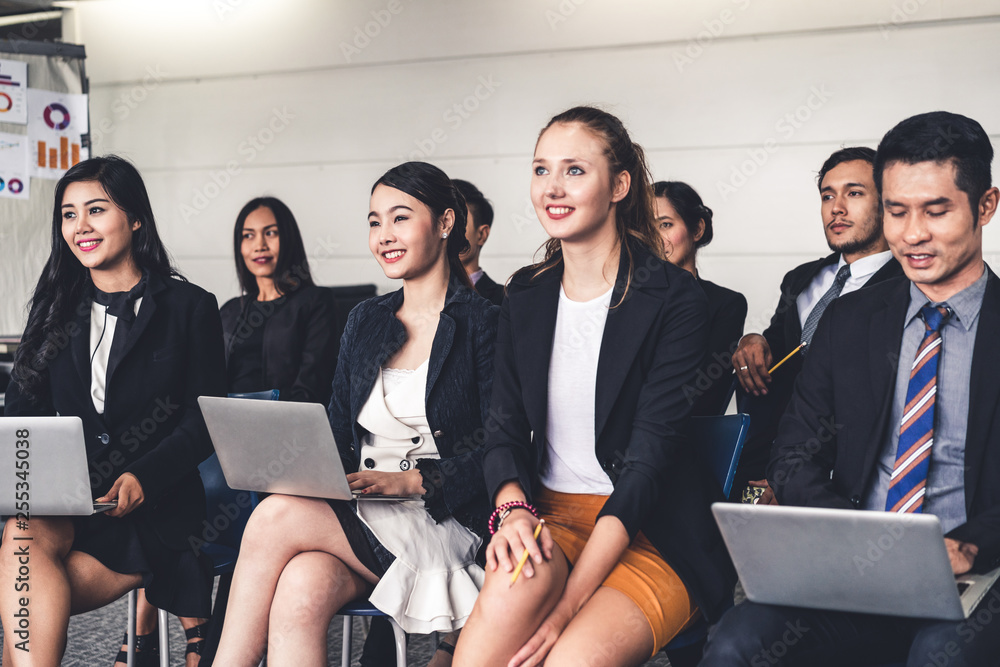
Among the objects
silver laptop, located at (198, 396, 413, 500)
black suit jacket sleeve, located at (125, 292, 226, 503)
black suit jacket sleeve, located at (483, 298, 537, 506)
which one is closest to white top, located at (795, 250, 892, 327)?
black suit jacket sleeve, located at (483, 298, 537, 506)

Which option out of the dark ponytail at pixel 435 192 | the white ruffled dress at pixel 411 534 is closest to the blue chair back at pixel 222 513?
the white ruffled dress at pixel 411 534

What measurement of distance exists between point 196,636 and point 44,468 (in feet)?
2.27

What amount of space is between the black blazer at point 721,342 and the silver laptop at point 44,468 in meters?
1.50

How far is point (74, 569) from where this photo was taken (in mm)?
2072

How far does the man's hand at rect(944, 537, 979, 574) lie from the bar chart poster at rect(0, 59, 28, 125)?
415 centimetres

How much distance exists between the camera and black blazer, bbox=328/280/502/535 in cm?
201

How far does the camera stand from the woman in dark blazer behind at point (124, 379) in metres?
2.12

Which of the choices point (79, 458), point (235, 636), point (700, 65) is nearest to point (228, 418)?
point (79, 458)

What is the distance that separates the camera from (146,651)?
2410 mm

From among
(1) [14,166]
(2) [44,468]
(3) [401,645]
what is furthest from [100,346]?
(1) [14,166]

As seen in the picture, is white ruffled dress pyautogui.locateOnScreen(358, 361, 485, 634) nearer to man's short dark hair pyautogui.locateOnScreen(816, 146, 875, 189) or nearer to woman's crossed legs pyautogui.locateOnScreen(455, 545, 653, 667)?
woman's crossed legs pyautogui.locateOnScreen(455, 545, 653, 667)

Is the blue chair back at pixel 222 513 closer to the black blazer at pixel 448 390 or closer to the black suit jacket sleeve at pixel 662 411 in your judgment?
the black blazer at pixel 448 390

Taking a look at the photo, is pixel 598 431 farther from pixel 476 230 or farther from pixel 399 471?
pixel 476 230

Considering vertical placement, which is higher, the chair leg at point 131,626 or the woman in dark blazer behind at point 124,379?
the woman in dark blazer behind at point 124,379
